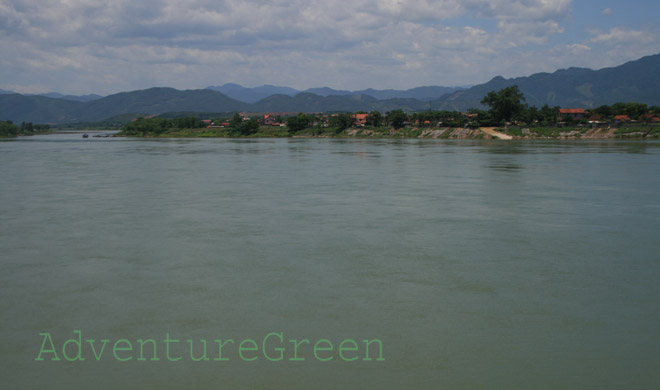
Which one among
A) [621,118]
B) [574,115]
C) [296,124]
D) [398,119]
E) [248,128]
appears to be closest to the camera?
[621,118]

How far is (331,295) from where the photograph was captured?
856 cm

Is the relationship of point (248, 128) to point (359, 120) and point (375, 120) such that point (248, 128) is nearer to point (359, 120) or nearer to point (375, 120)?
point (359, 120)

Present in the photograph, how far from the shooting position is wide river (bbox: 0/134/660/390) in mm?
6156

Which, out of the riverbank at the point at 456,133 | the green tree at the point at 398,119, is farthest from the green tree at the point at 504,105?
the green tree at the point at 398,119

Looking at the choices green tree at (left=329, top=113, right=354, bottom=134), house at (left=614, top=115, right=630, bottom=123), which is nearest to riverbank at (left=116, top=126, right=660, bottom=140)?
green tree at (left=329, top=113, right=354, bottom=134)

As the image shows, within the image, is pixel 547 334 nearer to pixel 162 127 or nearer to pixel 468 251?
pixel 468 251

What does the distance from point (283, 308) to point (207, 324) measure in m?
1.17

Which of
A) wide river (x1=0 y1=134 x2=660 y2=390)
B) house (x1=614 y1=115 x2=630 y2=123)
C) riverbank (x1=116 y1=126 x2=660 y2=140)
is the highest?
house (x1=614 y1=115 x2=630 y2=123)

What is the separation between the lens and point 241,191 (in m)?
22.0

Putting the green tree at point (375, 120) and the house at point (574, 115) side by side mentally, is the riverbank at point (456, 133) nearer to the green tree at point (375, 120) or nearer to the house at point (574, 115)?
the green tree at point (375, 120)

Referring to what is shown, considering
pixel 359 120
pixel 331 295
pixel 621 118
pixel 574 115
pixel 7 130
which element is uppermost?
pixel 359 120

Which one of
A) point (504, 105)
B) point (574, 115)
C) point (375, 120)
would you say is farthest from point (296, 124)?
point (574, 115)

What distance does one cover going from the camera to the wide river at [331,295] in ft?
20.2

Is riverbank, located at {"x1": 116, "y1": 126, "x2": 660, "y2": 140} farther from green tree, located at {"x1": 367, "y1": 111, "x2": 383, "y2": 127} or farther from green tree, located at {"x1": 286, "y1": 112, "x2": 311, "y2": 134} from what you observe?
green tree, located at {"x1": 367, "y1": 111, "x2": 383, "y2": 127}
